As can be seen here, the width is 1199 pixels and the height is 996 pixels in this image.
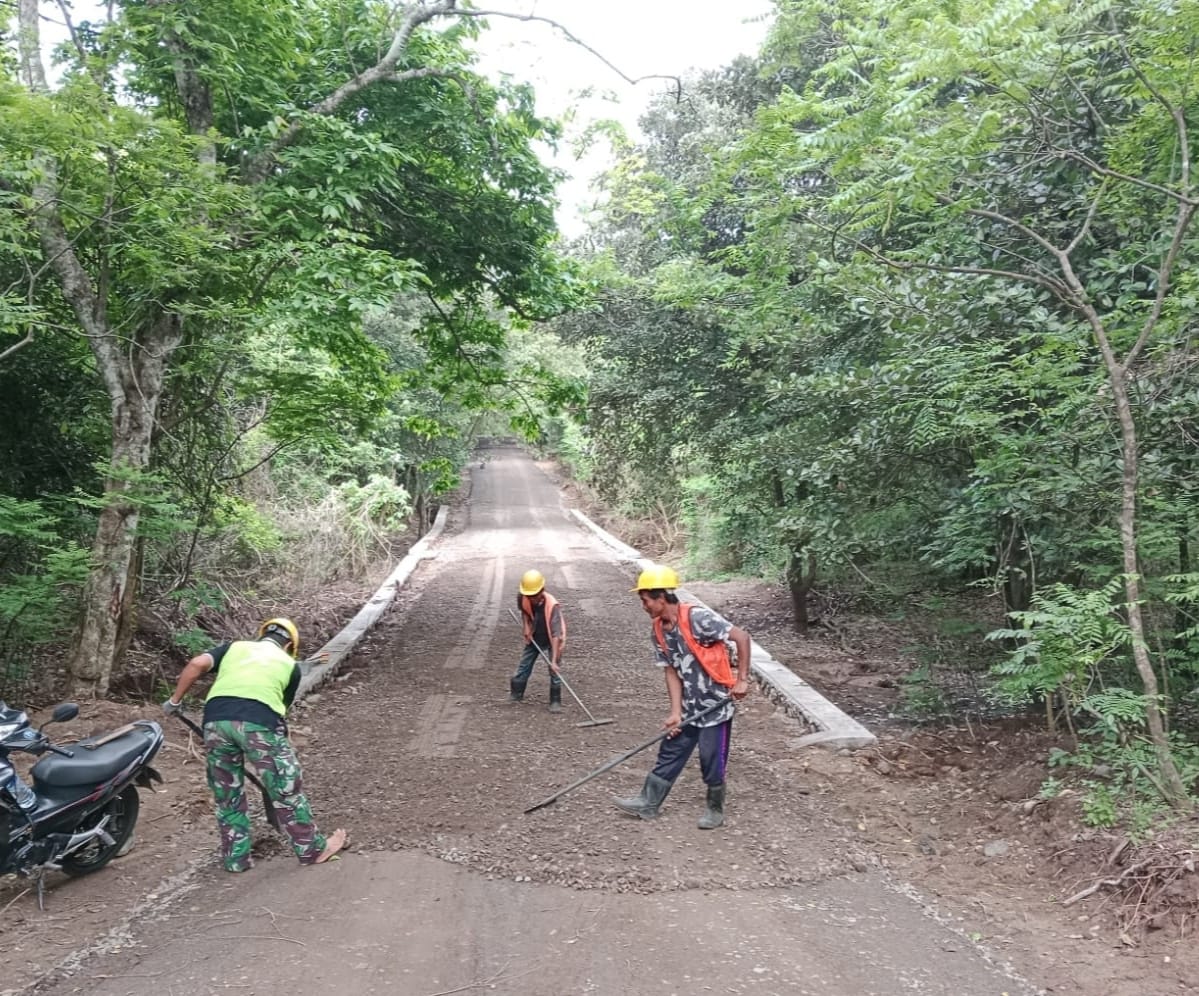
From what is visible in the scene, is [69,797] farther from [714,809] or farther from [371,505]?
[371,505]

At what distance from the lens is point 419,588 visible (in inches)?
665

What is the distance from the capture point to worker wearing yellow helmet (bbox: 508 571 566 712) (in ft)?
26.5

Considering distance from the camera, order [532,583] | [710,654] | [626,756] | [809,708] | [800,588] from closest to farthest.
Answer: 1. [710,654]
2. [626,756]
3. [809,708]
4. [532,583]
5. [800,588]

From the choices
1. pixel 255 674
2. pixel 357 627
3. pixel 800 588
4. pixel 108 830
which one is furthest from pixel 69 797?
pixel 800 588

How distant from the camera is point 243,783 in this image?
4738mm

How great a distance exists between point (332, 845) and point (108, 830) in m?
1.27

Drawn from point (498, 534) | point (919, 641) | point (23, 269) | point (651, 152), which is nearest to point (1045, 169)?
point (919, 641)

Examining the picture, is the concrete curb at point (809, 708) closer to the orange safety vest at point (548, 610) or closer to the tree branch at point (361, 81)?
the orange safety vest at point (548, 610)

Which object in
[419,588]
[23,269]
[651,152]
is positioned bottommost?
[419,588]

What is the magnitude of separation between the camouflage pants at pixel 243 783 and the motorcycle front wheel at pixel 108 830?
611mm

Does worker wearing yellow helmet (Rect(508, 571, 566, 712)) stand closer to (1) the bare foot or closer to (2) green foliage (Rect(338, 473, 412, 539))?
(1) the bare foot

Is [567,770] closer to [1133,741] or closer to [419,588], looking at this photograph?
[1133,741]

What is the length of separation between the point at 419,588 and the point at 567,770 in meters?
11.0

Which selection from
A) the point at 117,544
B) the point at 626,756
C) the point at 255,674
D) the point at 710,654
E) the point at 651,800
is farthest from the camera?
the point at 117,544
